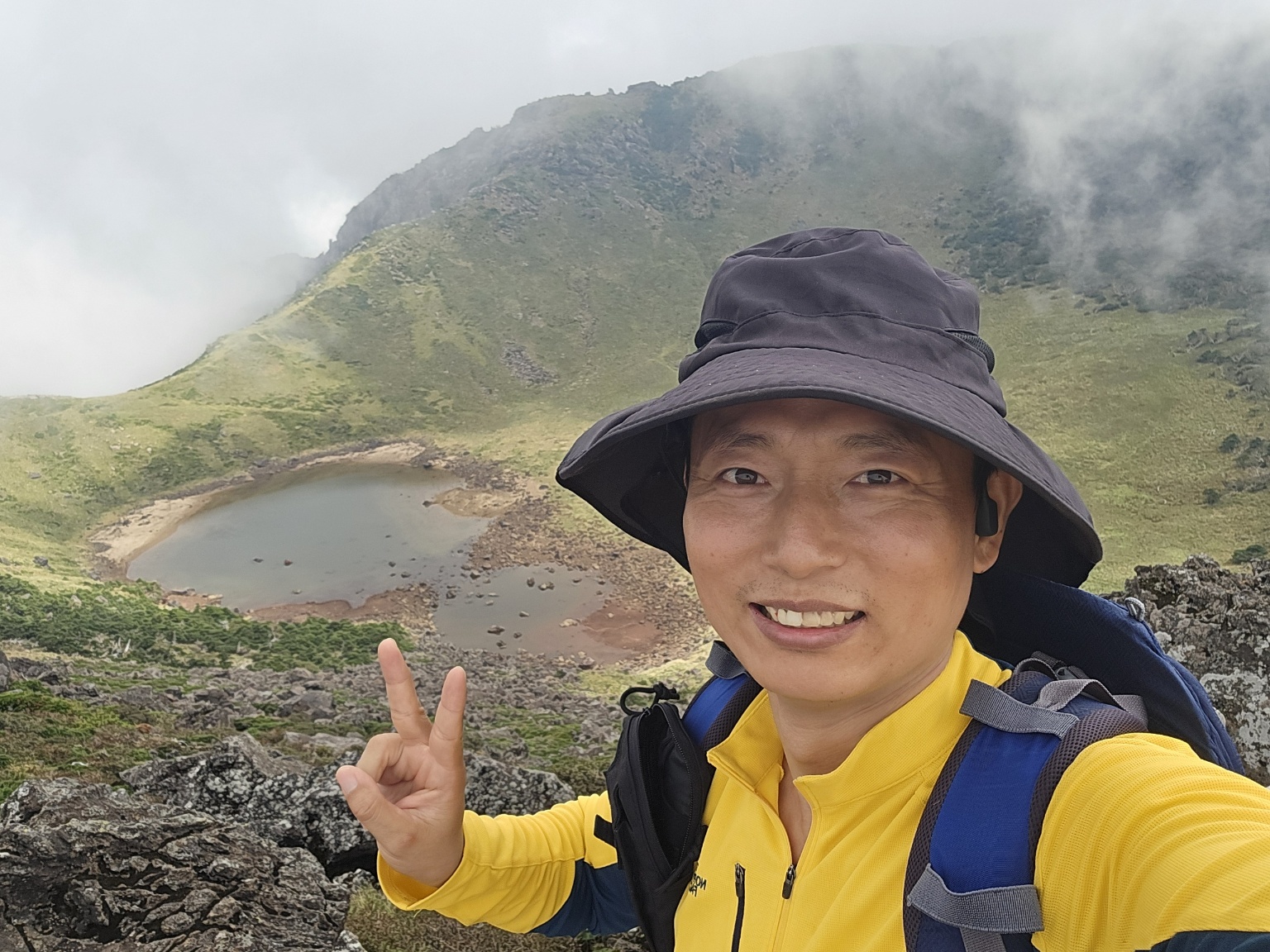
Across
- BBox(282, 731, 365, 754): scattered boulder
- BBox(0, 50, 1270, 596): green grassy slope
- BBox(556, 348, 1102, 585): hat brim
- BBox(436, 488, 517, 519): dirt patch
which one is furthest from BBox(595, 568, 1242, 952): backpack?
BBox(436, 488, 517, 519): dirt patch

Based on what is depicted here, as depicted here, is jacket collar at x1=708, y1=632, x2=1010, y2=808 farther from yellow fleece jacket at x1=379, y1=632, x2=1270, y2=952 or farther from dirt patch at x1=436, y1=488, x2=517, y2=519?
dirt patch at x1=436, y1=488, x2=517, y2=519

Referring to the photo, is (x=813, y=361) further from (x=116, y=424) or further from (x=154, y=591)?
(x=116, y=424)

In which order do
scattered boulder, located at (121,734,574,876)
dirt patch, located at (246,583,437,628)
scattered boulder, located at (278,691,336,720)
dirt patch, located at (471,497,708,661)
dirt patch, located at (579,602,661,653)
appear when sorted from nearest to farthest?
scattered boulder, located at (121,734,574,876) < scattered boulder, located at (278,691,336,720) < dirt patch, located at (579,602,661,653) < dirt patch, located at (471,497,708,661) < dirt patch, located at (246,583,437,628)

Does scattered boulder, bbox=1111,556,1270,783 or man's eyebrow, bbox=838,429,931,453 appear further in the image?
scattered boulder, bbox=1111,556,1270,783

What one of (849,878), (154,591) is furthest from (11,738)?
(154,591)

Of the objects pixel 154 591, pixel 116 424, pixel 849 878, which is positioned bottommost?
pixel 154 591
